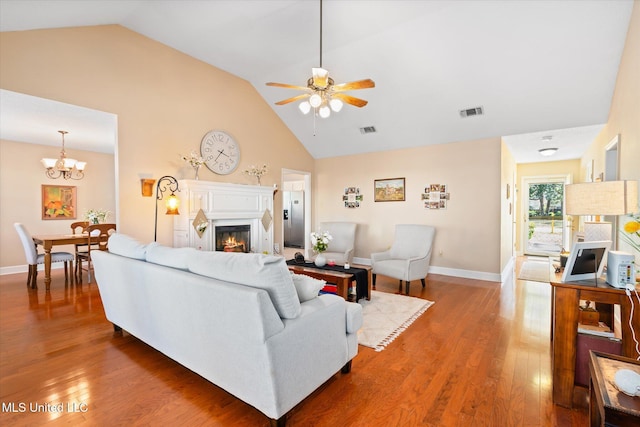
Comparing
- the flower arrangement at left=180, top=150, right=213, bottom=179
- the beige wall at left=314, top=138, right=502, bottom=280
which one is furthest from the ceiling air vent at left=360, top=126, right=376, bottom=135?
the flower arrangement at left=180, top=150, right=213, bottom=179

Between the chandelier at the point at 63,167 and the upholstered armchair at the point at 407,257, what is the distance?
19.1 ft

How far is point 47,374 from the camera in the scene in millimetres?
2244

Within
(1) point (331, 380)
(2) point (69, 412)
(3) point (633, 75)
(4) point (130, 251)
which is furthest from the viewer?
(3) point (633, 75)

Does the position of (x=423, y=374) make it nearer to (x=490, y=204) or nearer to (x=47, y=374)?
(x=47, y=374)

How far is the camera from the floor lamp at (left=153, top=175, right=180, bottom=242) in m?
4.38

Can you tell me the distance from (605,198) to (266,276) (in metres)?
2.52

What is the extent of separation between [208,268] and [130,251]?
117cm

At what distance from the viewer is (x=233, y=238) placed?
5.52 meters

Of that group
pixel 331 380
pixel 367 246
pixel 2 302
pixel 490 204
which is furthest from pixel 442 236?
pixel 2 302

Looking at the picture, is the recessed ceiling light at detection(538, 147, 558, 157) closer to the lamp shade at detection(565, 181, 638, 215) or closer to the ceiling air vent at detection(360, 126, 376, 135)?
the ceiling air vent at detection(360, 126, 376, 135)

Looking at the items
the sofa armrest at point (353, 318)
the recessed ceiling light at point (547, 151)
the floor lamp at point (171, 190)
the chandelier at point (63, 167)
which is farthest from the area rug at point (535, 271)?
the chandelier at point (63, 167)

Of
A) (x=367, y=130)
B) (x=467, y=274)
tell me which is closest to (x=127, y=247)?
(x=367, y=130)

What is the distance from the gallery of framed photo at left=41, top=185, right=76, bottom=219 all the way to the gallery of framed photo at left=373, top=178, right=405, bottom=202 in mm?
6704

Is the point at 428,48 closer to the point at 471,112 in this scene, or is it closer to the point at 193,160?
the point at 471,112
